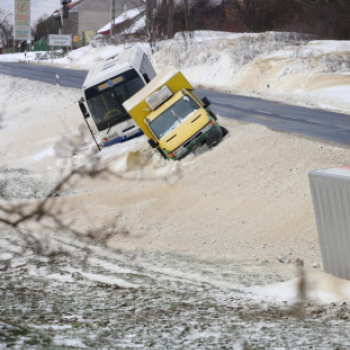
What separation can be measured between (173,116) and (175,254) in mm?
6438

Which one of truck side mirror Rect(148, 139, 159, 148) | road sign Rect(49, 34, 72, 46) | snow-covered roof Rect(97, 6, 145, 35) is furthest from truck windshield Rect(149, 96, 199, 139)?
snow-covered roof Rect(97, 6, 145, 35)

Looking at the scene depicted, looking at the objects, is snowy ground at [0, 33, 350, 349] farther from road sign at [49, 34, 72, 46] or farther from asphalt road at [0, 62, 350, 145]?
road sign at [49, 34, 72, 46]

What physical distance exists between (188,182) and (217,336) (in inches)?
361

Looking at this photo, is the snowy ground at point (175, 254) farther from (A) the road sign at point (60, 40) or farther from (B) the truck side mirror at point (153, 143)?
(A) the road sign at point (60, 40)

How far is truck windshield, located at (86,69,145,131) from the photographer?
20.6 m

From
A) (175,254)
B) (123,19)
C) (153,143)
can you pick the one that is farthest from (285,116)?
(123,19)

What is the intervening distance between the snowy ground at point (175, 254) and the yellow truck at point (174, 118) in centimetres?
43

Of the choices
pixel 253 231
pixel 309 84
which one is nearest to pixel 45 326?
pixel 253 231

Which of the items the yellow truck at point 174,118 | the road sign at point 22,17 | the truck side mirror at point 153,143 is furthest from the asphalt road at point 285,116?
the road sign at point 22,17

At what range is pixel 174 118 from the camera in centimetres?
1747

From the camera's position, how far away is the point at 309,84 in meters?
32.6

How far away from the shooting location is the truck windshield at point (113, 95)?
20562mm

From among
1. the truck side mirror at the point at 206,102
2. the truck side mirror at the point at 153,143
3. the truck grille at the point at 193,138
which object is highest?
the truck side mirror at the point at 206,102

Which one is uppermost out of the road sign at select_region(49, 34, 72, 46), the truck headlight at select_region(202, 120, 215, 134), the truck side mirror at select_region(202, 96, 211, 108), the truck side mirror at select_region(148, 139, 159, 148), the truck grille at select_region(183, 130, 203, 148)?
the truck side mirror at select_region(202, 96, 211, 108)
